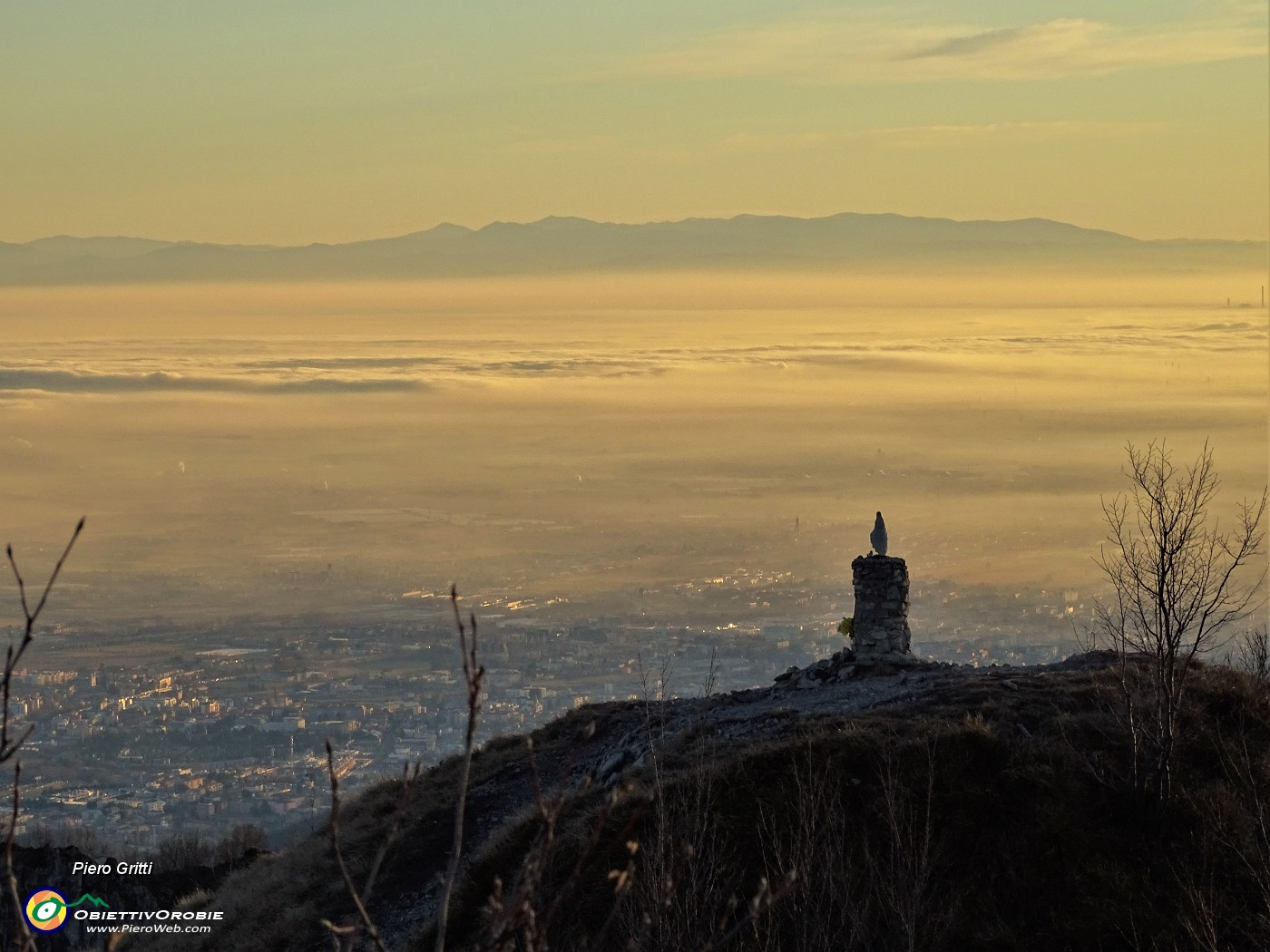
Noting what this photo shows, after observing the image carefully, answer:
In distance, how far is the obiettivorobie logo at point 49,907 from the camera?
1187 inches

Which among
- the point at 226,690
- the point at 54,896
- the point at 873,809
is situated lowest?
the point at 226,690

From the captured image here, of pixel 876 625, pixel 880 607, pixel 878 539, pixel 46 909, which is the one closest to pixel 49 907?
pixel 46 909

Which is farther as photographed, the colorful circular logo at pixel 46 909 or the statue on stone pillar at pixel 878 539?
the statue on stone pillar at pixel 878 539

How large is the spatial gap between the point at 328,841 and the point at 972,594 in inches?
3134

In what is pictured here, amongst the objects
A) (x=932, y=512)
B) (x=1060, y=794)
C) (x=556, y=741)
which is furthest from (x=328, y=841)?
(x=932, y=512)

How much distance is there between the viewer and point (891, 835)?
20.2 meters

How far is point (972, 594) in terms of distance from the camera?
103750 millimetres

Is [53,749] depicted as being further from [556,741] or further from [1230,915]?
[1230,915]

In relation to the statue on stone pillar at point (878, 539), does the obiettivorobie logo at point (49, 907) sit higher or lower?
lower

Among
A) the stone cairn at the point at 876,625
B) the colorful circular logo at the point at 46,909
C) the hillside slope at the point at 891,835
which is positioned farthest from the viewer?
the colorful circular logo at the point at 46,909

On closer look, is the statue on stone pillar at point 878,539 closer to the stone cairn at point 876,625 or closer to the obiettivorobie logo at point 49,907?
the stone cairn at point 876,625

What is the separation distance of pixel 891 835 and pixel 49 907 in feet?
62.2

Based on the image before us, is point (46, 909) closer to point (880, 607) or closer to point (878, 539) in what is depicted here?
point (880, 607)

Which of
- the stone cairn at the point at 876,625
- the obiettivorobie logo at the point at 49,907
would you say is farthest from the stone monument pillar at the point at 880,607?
the obiettivorobie logo at the point at 49,907
